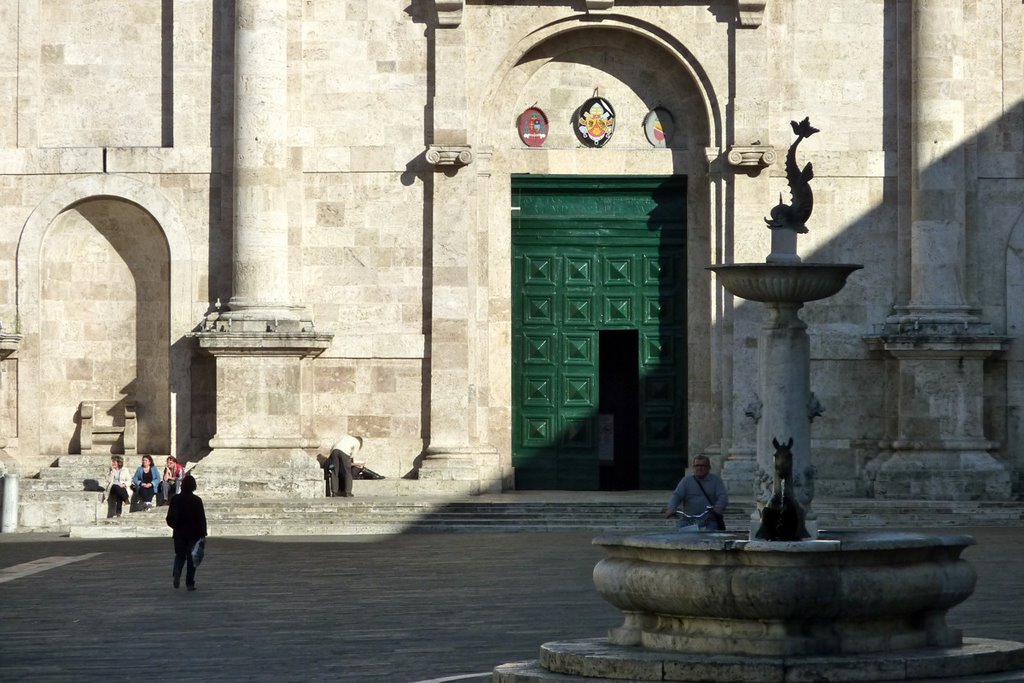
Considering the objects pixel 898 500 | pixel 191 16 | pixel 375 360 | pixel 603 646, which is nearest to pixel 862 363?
pixel 898 500

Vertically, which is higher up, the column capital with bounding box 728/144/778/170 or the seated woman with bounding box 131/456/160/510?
the column capital with bounding box 728/144/778/170

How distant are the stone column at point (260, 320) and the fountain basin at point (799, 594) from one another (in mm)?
16361

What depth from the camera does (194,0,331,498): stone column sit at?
28906mm

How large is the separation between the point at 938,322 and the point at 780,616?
18020 millimetres

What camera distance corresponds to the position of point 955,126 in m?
30.0

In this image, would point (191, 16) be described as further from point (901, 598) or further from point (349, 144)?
point (901, 598)

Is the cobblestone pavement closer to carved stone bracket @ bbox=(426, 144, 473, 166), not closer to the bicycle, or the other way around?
the bicycle

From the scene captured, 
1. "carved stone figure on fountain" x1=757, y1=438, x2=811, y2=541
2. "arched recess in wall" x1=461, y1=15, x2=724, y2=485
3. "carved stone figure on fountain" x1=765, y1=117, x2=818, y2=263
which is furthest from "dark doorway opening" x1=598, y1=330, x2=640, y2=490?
"carved stone figure on fountain" x1=757, y1=438, x2=811, y2=541

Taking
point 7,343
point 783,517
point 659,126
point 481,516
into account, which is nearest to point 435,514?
point 481,516

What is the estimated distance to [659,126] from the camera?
31281 mm

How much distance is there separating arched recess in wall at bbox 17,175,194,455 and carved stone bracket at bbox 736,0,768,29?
903 cm

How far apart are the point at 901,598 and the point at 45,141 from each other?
21027 mm

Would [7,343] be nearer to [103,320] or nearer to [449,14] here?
[103,320]

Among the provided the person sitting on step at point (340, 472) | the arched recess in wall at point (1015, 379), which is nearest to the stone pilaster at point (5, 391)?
the person sitting on step at point (340, 472)
